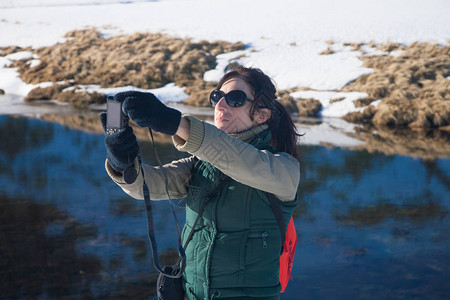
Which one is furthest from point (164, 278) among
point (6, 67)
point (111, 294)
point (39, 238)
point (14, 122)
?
point (6, 67)

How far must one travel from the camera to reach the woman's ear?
1917 mm

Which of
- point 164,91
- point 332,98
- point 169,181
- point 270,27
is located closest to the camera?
point 169,181

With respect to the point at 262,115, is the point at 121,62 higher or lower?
lower

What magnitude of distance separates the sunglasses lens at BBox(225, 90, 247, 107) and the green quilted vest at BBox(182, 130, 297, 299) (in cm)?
27

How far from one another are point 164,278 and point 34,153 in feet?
23.1

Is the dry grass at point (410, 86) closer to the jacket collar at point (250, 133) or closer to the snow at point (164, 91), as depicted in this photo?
the snow at point (164, 91)

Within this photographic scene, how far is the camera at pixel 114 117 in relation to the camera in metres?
1.52

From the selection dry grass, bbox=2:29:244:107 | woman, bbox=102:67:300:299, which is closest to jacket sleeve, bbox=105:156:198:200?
woman, bbox=102:67:300:299

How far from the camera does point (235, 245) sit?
1.73 metres

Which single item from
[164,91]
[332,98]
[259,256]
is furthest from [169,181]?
[164,91]

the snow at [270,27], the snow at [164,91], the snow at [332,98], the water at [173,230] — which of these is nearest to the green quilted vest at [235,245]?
the water at [173,230]

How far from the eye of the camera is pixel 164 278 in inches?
74.6

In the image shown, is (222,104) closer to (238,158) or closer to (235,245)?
(238,158)

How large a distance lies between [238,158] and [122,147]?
0.38 metres
